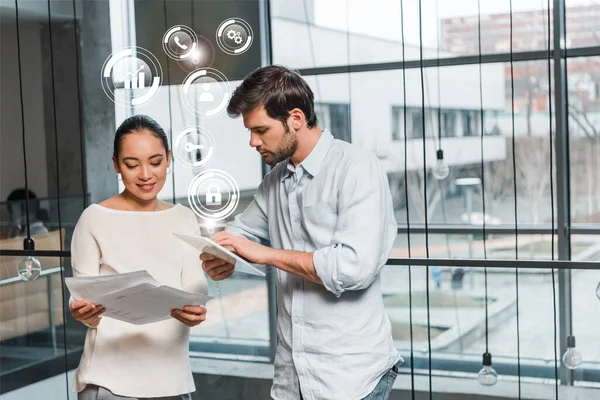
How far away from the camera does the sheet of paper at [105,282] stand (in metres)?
1.97

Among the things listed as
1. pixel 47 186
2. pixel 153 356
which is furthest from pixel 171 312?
pixel 47 186

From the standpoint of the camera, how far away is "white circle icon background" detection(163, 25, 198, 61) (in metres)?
3.56

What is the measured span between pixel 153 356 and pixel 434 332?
231 cm

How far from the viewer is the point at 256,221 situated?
7.59 feet

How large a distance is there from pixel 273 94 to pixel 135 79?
69.0 inches

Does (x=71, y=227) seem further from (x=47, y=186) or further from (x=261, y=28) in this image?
(x=261, y=28)

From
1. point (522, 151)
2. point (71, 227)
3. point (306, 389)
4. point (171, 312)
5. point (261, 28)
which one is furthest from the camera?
point (522, 151)

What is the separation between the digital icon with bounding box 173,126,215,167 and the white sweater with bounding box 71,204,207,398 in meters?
1.23

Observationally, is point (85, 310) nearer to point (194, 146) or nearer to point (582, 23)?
point (194, 146)

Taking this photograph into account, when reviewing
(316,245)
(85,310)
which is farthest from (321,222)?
(85,310)

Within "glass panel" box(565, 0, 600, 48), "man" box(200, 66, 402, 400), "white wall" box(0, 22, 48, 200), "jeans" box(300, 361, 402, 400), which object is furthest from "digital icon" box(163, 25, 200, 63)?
"jeans" box(300, 361, 402, 400)

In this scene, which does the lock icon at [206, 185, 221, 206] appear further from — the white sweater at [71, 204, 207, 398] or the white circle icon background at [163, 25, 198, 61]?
the white sweater at [71, 204, 207, 398]

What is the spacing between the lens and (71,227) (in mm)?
4082

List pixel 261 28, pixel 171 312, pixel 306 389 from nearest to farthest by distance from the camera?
→ pixel 306 389
pixel 171 312
pixel 261 28
